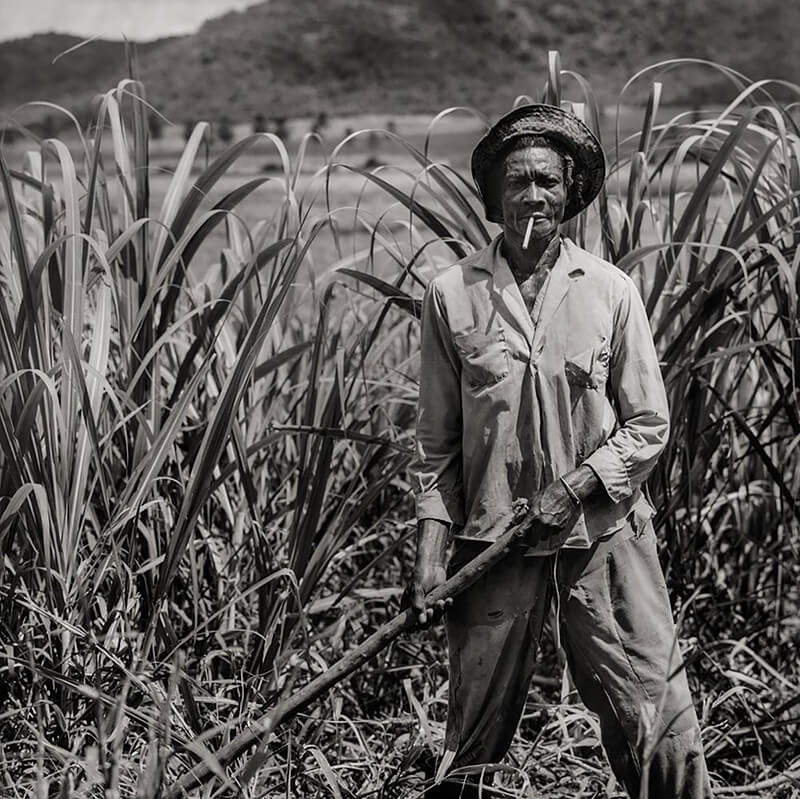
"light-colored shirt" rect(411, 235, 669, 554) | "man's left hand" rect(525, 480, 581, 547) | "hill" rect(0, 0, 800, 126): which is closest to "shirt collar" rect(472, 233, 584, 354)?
"light-colored shirt" rect(411, 235, 669, 554)

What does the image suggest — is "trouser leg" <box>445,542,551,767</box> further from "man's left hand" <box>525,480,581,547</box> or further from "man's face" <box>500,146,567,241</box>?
"man's face" <box>500,146,567,241</box>

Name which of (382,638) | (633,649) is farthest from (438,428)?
(633,649)

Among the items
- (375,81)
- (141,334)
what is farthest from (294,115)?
(141,334)

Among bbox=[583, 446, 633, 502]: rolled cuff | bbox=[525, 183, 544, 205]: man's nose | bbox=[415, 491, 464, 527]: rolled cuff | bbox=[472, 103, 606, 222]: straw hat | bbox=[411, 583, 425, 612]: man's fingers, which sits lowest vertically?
bbox=[411, 583, 425, 612]: man's fingers

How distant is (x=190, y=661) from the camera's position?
227 centimetres

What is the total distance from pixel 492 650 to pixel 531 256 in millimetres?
602

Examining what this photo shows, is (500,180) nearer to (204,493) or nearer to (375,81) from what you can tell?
(204,493)

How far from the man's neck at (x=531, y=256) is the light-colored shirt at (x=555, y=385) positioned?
12mm

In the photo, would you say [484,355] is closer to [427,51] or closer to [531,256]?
[531,256]

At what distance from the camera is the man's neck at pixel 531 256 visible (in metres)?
1.72

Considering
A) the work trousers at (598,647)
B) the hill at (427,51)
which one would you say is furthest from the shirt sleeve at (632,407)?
the hill at (427,51)

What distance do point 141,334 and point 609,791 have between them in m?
1.23

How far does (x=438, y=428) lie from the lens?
1806 mm

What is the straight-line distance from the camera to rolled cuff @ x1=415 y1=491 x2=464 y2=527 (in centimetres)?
178
